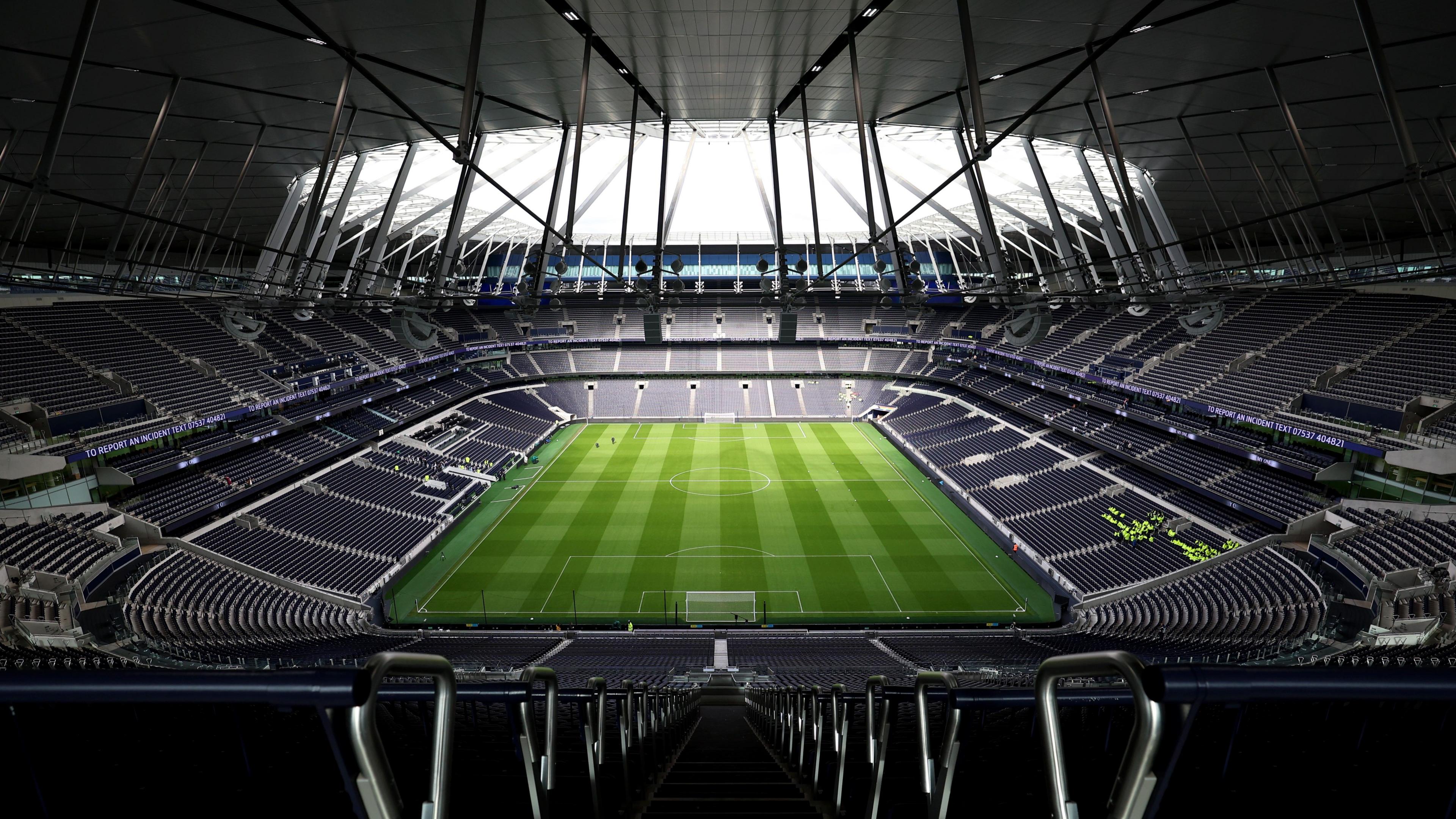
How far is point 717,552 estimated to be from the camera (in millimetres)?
28859

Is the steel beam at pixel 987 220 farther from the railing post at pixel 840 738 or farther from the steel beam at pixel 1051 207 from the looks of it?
the railing post at pixel 840 738

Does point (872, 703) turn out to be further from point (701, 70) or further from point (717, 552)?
point (717, 552)

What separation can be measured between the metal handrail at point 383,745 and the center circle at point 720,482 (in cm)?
3483

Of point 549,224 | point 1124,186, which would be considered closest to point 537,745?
point 549,224

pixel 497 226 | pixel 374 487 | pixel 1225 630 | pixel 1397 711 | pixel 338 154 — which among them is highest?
pixel 497 226

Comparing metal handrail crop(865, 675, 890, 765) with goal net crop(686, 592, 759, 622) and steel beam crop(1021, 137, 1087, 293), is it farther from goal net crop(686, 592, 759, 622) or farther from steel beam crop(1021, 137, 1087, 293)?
goal net crop(686, 592, 759, 622)

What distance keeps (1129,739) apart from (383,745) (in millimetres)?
1755

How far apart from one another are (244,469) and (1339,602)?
126 ft

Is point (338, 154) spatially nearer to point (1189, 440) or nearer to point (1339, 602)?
point (1339, 602)

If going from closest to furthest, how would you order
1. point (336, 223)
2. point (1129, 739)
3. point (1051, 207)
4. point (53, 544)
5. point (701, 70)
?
point (1129, 739) → point (701, 70) → point (53, 544) → point (1051, 207) → point (336, 223)

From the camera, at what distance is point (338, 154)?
15.5 metres

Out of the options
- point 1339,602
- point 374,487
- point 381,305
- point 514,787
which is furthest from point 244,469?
point 1339,602

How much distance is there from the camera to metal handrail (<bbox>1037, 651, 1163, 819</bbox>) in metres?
1.52

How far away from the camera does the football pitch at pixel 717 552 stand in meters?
23.9
